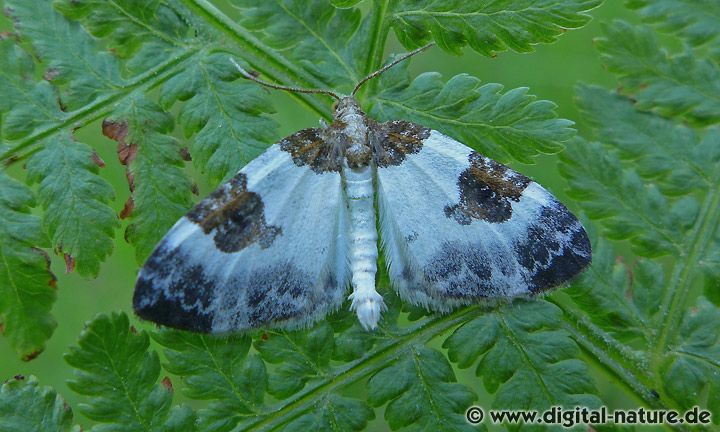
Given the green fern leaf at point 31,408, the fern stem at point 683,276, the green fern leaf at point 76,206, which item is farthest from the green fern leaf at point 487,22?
the green fern leaf at point 31,408

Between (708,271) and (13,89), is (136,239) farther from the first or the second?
(708,271)

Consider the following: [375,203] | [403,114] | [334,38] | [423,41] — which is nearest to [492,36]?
[423,41]

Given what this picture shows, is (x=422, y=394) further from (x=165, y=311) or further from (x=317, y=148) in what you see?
(x=317, y=148)

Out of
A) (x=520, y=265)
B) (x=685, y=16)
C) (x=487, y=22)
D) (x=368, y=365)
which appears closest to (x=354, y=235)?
(x=368, y=365)

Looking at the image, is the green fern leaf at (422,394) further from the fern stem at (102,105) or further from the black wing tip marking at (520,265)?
the fern stem at (102,105)

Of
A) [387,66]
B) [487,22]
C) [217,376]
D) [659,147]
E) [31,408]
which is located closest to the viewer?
[31,408]

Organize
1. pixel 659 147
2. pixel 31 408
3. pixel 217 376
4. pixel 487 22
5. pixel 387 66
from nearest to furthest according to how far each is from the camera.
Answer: pixel 31 408 < pixel 217 376 < pixel 487 22 < pixel 387 66 < pixel 659 147

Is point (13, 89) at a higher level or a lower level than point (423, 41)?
lower
